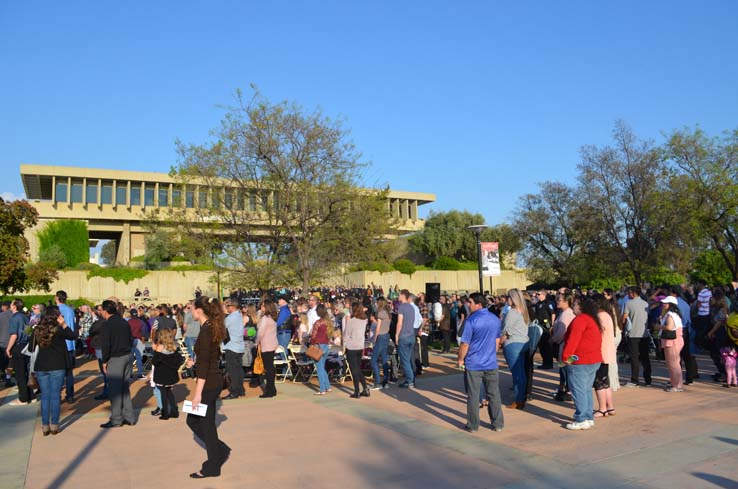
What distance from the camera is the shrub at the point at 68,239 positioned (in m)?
47.4

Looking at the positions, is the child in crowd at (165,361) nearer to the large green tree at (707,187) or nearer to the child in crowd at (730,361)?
the child in crowd at (730,361)

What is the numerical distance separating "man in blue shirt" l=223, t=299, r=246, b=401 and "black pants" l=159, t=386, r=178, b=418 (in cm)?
172

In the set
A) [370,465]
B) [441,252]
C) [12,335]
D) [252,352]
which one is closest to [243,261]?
[252,352]

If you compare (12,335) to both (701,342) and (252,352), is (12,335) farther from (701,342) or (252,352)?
(701,342)

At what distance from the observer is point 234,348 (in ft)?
37.0

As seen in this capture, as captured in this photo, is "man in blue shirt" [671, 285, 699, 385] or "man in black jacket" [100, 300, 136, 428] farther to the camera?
"man in blue shirt" [671, 285, 699, 385]

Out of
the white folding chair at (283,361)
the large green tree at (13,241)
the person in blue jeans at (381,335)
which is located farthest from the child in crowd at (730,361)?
the large green tree at (13,241)

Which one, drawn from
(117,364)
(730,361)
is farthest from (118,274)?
(730,361)

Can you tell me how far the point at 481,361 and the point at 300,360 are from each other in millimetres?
6524

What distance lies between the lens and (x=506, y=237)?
143ft

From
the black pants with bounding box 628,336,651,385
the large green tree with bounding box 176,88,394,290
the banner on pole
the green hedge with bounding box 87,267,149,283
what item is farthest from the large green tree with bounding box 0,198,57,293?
the green hedge with bounding box 87,267,149,283

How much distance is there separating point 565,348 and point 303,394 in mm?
5507

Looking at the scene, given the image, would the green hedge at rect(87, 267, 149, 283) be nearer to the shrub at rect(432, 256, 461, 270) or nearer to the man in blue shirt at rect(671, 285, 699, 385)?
the shrub at rect(432, 256, 461, 270)

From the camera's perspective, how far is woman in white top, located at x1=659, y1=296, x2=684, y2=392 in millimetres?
10391
